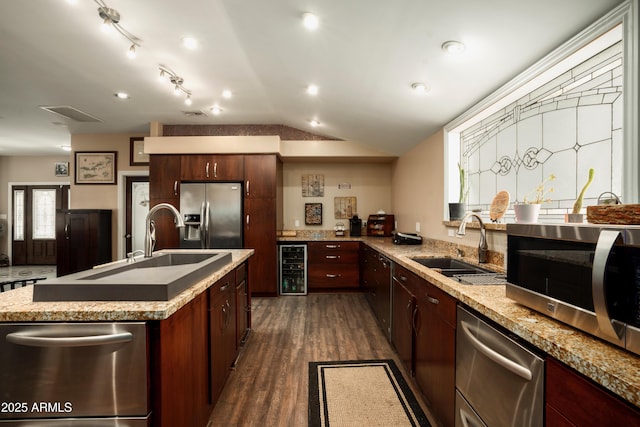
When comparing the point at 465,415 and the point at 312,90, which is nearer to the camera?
the point at 465,415

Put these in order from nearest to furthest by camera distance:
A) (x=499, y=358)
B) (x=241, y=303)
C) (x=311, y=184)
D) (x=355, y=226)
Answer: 1. (x=499, y=358)
2. (x=241, y=303)
3. (x=355, y=226)
4. (x=311, y=184)

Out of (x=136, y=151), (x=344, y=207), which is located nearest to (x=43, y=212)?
(x=136, y=151)

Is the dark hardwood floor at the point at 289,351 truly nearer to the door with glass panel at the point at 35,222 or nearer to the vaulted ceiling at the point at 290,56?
the vaulted ceiling at the point at 290,56

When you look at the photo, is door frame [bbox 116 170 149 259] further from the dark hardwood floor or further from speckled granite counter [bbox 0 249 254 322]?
speckled granite counter [bbox 0 249 254 322]

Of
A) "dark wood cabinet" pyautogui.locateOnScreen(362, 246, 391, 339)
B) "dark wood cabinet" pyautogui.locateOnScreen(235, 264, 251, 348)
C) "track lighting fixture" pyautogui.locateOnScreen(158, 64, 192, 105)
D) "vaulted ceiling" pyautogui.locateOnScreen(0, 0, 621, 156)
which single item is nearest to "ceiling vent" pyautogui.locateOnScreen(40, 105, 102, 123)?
"vaulted ceiling" pyautogui.locateOnScreen(0, 0, 621, 156)

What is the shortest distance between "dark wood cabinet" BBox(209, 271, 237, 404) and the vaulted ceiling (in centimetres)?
184

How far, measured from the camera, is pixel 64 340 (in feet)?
3.58

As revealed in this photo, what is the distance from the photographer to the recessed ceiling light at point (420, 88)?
7.91 feet

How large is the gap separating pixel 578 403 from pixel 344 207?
4596mm

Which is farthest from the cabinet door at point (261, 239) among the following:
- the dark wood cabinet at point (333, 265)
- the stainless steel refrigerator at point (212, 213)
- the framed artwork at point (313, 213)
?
the framed artwork at point (313, 213)

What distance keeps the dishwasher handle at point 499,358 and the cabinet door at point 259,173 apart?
3.56 meters

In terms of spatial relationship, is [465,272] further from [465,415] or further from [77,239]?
[77,239]

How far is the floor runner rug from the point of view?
6.03 feet

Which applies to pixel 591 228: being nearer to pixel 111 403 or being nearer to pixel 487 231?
pixel 487 231
